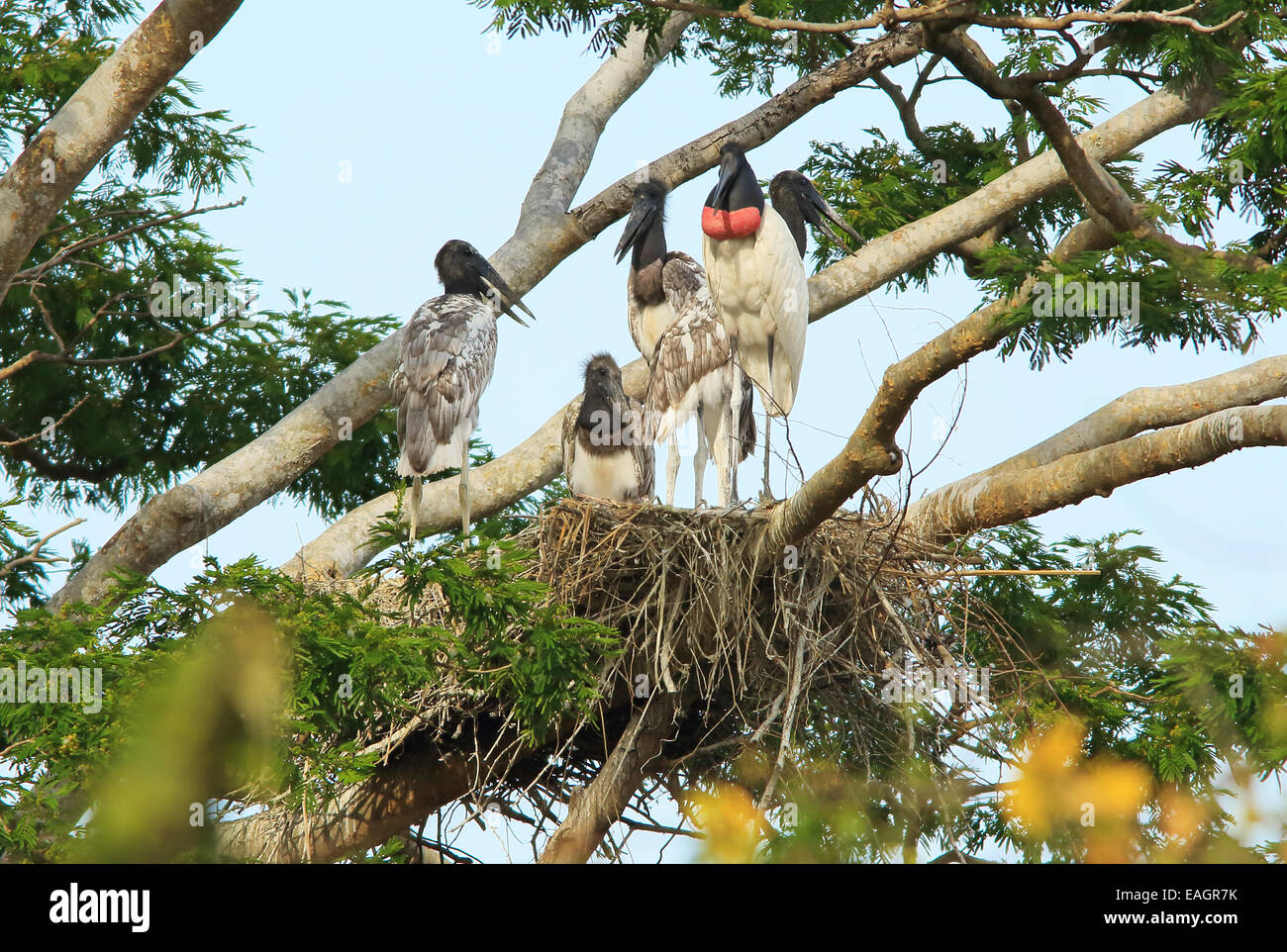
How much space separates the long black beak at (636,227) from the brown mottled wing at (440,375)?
2.96 feet

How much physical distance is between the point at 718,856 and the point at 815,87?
6572mm

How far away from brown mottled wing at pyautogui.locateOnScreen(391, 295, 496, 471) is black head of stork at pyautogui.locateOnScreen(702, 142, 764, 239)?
1.46 meters

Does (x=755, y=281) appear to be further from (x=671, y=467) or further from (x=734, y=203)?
(x=671, y=467)

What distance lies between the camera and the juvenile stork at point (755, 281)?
7.38 metres

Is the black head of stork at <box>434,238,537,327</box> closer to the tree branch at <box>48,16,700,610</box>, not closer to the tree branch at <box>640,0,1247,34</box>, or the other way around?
the tree branch at <box>48,16,700,610</box>

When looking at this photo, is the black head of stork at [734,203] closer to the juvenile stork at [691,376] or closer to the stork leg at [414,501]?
the juvenile stork at [691,376]

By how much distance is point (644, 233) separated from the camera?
8422 mm

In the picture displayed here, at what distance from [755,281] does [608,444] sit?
1182 mm

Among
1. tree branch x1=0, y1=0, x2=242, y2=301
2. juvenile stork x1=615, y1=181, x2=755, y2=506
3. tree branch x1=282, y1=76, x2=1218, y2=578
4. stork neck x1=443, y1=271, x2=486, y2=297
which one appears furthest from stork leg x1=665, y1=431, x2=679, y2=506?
tree branch x1=0, y1=0, x2=242, y2=301

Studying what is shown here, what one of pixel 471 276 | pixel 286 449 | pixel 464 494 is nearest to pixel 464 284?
pixel 471 276

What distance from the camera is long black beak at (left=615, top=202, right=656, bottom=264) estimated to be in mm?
8359

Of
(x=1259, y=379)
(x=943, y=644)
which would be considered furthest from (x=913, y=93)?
(x=943, y=644)
